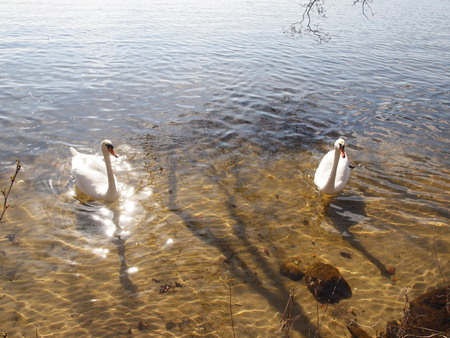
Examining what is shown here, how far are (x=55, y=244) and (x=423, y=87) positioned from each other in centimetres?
1412

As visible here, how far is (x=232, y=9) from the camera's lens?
35000 millimetres

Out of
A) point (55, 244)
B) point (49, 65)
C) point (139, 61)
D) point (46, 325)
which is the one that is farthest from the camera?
point (139, 61)

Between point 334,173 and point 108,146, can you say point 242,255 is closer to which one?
point 334,173

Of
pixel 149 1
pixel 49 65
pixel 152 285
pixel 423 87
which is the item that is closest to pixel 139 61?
pixel 49 65

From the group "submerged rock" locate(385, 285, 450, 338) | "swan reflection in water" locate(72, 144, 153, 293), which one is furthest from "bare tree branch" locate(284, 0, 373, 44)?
"submerged rock" locate(385, 285, 450, 338)

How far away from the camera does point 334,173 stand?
22.2 feet

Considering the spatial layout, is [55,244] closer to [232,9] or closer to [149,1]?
[232,9]

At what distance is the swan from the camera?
650 centimetres

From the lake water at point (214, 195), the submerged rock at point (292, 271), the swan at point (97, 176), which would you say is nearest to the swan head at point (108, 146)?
the swan at point (97, 176)

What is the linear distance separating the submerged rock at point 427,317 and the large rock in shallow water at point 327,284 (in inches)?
27.9

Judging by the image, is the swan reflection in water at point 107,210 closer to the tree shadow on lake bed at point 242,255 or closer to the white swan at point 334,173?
the tree shadow on lake bed at point 242,255

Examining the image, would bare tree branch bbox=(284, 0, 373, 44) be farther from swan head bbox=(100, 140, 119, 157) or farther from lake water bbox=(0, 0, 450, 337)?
swan head bbox=(100, 140, 119, 157)

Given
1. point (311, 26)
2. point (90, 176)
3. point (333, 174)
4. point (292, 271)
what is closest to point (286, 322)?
point (292, 271)

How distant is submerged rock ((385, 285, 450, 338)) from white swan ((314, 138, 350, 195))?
256cm
